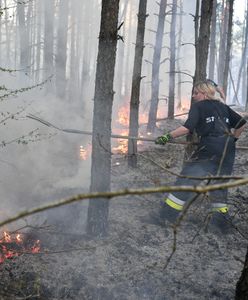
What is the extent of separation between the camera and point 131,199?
7.41m

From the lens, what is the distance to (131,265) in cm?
502

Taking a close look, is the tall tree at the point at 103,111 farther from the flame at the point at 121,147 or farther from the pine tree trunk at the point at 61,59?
the pine tree trunk at the point at 61,59

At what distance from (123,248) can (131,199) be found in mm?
2029

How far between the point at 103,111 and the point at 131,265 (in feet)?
7.40

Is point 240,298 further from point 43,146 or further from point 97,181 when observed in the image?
point 43,146

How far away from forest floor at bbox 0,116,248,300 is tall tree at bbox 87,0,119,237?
1.22 feet

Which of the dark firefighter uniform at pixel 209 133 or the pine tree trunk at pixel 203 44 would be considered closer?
the dark firefighter uniform at pixel 209 133

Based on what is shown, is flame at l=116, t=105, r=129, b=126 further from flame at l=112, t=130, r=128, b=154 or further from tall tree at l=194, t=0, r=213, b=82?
tall tree at l=194, t=0, r=213, b=82

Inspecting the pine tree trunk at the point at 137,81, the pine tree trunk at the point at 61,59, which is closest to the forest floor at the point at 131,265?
the pine tree trunk at the point at 137,81

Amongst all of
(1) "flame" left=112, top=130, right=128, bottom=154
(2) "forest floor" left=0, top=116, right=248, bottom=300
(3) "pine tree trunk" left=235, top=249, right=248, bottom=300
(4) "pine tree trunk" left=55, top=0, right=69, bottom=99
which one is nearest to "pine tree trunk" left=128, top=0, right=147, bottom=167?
(1) "flame" left=112, top=130, right=128, bottom=154

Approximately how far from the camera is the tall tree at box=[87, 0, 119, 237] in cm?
531

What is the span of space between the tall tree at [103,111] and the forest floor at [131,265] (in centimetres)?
37

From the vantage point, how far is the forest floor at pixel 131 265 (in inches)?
177

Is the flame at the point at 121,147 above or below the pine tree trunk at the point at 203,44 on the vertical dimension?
below
